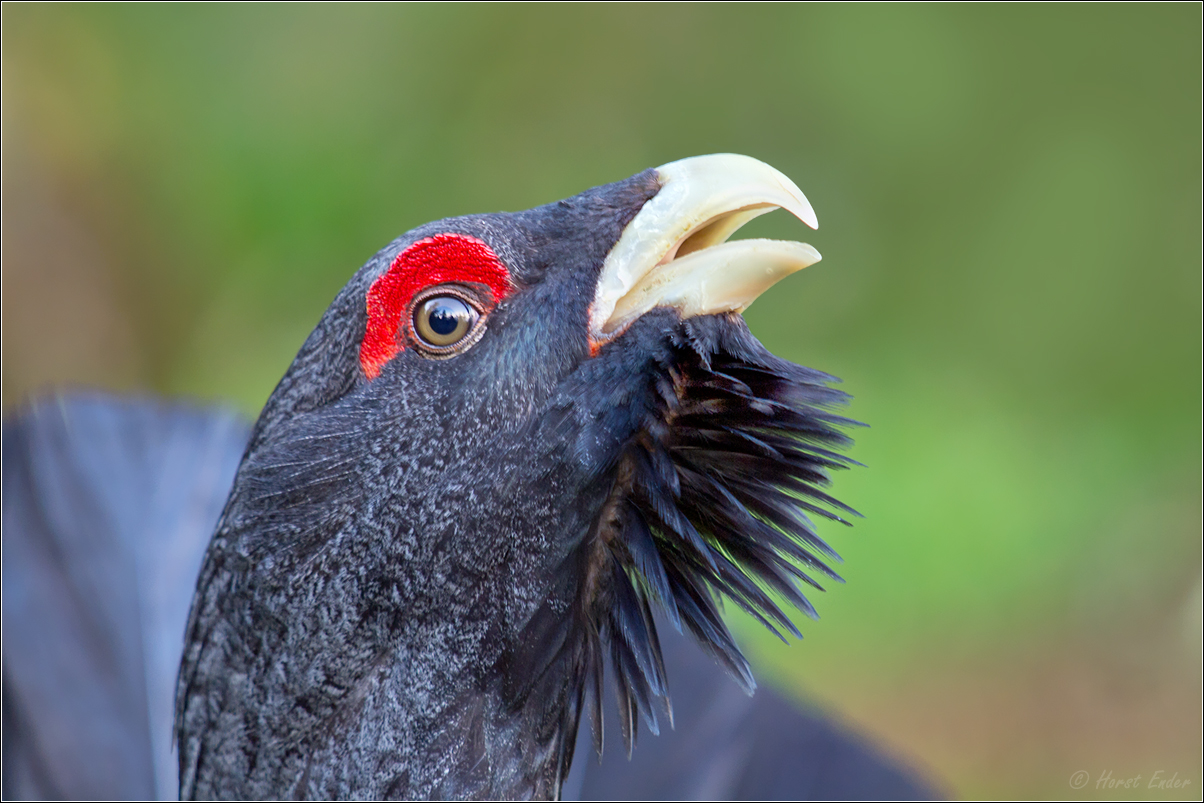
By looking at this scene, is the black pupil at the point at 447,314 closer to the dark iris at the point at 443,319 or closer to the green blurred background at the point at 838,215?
the dark iris at the point at 443,319

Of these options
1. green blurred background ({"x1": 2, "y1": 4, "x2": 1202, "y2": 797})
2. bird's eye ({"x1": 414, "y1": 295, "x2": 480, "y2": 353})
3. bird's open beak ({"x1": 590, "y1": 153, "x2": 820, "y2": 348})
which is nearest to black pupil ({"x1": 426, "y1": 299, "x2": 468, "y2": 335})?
bird's eye ({"x1": 414, "y1": 295, "x2": 480, "y2": 353})

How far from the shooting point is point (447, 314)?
201 centimetres

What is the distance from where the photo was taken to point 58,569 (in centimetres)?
364

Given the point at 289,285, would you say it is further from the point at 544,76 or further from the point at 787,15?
the point at 787,15

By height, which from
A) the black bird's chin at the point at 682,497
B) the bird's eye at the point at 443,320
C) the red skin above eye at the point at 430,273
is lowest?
the black bird's chin at the point at 682,497

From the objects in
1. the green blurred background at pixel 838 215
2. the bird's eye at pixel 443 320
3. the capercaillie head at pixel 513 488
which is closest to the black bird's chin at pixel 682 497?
the capercaillie head at pixel 513 488

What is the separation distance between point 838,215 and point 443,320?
206 inches

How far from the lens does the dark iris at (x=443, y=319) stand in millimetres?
2008

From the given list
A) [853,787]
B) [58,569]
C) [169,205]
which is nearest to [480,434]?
[853,787]

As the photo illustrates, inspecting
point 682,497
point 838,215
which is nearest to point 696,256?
point 682,497

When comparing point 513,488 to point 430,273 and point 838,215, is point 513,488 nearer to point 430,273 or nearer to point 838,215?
point 430,273

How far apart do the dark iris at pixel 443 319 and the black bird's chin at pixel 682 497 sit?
27cm

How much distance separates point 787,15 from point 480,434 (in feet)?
18.1

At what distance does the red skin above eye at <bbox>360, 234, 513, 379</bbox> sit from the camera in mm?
1986
